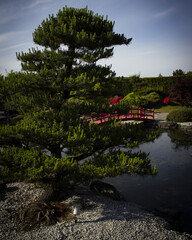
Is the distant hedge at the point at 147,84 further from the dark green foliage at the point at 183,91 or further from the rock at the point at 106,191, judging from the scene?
the rock at the point at 106,191

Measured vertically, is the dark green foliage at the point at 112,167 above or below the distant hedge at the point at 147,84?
below

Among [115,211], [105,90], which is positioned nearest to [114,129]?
[105,90]

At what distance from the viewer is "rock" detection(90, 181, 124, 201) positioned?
7613 millimetres

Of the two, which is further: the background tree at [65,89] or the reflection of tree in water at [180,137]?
the reflection of tree in water at [180,137]

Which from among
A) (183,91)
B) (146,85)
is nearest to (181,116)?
(183,91)

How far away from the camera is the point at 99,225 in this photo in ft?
17.9

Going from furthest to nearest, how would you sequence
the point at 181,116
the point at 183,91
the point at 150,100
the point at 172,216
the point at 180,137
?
the point at 150,100 → the point at 183,91 → the point at 181,116 → the point at 180,137 → the point at 172,216

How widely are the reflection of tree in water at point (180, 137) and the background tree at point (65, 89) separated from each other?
10.6 m

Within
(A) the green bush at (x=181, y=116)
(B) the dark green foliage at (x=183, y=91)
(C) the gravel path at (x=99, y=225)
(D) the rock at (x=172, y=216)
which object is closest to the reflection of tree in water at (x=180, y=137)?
(A) the green bush at (x=181, y=116)

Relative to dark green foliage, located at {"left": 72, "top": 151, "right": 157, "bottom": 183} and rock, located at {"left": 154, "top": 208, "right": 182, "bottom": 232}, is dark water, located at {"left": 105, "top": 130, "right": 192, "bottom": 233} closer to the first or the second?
rock, located at {"left": 154, "top": 208, "right": 182, "bottom": 232}

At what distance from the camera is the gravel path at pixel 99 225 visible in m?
5.05

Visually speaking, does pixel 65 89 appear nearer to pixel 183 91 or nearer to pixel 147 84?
pixel 183 91

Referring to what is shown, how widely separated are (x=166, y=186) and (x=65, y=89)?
651cm

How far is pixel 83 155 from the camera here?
6855mm
